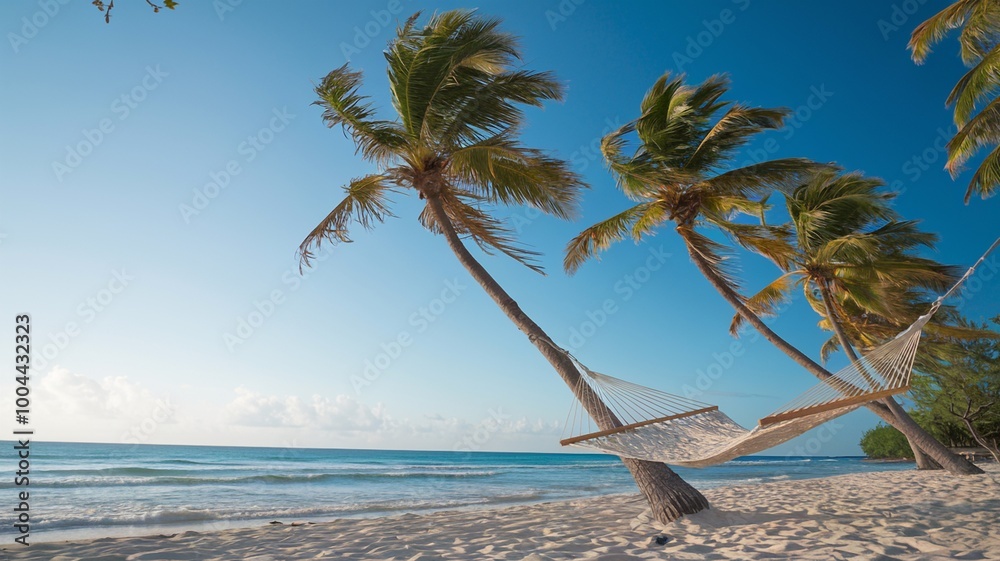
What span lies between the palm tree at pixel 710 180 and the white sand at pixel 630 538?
6.94ft

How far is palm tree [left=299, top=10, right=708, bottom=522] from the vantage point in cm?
430

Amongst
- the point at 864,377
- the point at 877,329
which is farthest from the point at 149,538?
the point at 877,329

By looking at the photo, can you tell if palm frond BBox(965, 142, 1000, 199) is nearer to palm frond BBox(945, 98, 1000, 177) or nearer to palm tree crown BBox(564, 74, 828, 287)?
palm frond BBox(945, 98, 1000, 177)

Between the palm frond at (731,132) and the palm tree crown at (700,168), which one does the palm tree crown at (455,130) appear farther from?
the palm frond at (731,132)

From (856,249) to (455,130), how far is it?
4420mm

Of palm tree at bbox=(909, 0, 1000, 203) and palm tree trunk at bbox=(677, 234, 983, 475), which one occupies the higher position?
palm tree at bbox=(909, 0, 1000, 203)

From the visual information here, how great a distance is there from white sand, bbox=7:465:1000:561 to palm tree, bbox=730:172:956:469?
7.98 feet

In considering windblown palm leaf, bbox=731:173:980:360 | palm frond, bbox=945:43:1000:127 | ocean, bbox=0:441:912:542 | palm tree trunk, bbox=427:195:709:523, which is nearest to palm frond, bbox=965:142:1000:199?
palm frond, bbox=945:43:1000:127

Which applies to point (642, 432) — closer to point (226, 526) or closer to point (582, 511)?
point (582, 511)

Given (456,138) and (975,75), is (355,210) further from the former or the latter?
(975,75)

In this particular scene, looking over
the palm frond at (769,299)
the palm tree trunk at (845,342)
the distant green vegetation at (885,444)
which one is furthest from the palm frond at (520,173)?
the distant green vegetation at (885,444)

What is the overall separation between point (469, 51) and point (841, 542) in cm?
410

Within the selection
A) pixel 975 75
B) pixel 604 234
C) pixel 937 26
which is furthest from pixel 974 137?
pixel 604 234

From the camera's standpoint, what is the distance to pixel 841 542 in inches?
113
